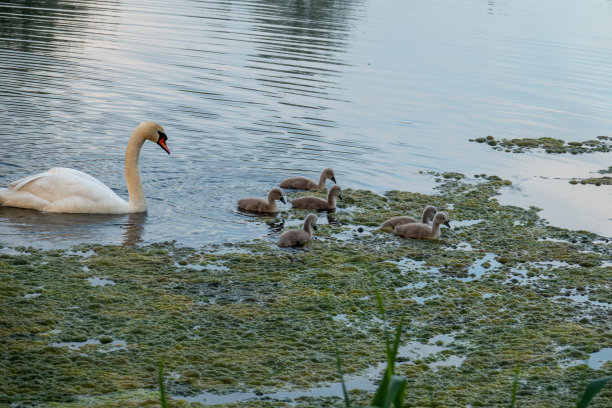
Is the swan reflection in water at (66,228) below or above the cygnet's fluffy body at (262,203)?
below

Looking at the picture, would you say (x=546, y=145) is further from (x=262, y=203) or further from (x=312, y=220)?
(x=312, y=220)

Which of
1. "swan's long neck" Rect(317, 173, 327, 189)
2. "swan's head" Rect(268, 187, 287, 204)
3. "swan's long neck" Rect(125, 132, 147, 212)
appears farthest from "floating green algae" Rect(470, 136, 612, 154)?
"swan's long neck" Rect(125, 132, 147, 212)

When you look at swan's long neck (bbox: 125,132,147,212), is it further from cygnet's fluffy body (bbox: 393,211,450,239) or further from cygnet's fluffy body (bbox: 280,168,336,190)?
cygnet's fluffy body (bbox: 393,211,450,239)

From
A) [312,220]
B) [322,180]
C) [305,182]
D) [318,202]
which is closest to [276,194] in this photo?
[318,202]

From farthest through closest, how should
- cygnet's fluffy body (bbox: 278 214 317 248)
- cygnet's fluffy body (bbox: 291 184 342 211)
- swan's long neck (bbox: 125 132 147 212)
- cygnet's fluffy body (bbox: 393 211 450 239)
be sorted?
cygnet's fluffy body (bbox: 291 184 342 211)
swan's long neck (bbox: 125 132 147 212)
cygnet's fluffy body (bbox: 393 211 450 239)
cygnet's fluffy body (bbox: 278 214 317 248)

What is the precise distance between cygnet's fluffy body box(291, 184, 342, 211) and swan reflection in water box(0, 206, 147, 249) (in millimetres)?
2137

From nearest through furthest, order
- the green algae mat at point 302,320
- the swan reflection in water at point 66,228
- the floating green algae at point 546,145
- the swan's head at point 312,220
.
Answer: the green algae mat at point 302,320 < the swan reflection in water at point 66,228 < the swan's head at point 312,220 < the floating green algae at point 546,145

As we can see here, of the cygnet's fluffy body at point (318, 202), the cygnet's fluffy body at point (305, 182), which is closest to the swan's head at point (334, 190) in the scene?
the cygnet's fluffy body at point (318, 202)

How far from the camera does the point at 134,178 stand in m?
10.8

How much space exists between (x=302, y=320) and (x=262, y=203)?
3.71 m

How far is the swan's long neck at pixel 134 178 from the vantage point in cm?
1064

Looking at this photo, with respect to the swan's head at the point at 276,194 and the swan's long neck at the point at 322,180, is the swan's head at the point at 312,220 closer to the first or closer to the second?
the swan's head at the point at 276,194

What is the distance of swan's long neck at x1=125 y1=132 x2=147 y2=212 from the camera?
419 inches

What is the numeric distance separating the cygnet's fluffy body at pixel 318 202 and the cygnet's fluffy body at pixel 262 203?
41cm
